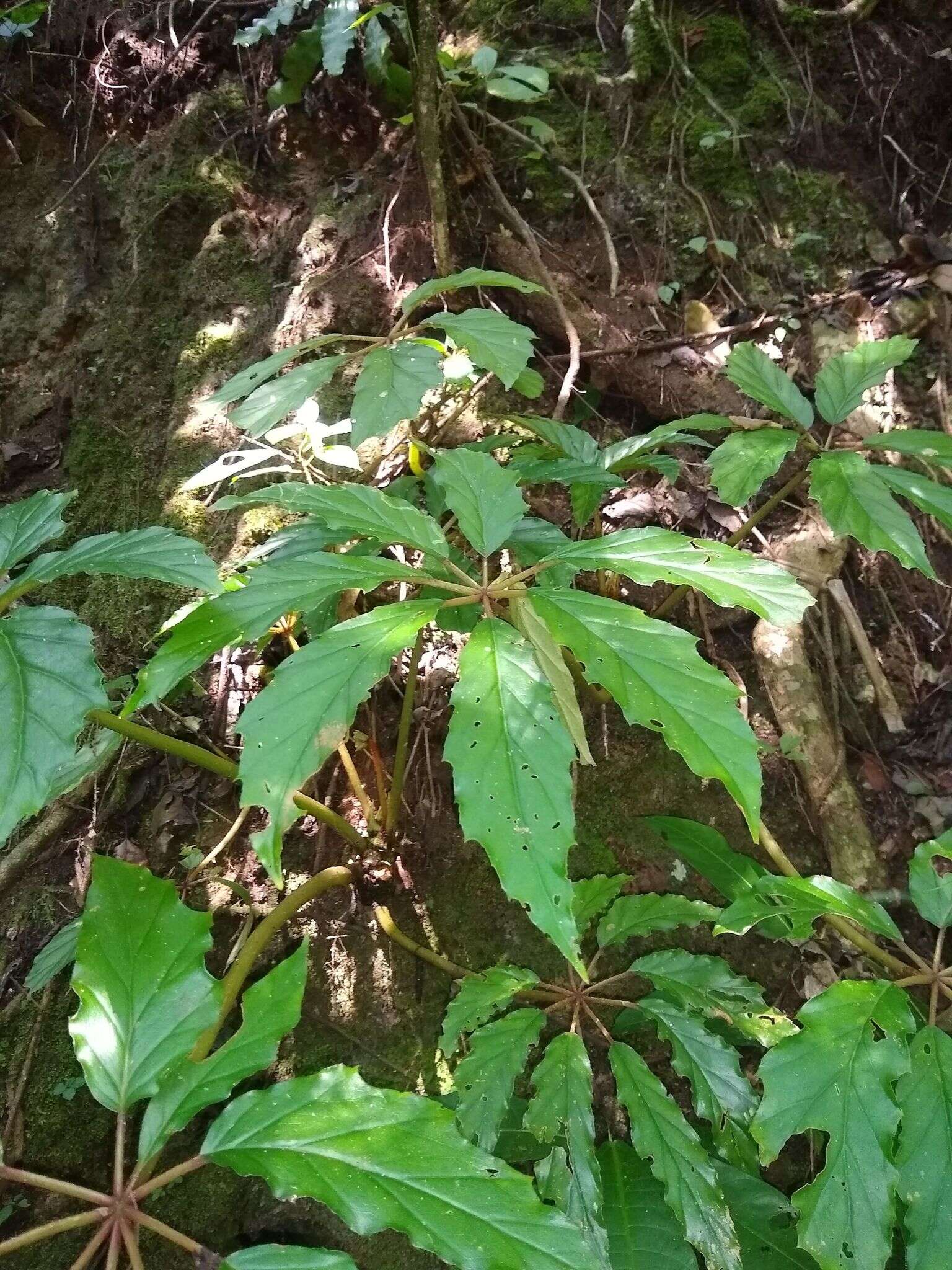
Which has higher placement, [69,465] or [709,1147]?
[69,465]

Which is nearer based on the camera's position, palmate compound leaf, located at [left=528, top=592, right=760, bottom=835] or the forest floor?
palmate compound leaf, located at [left=528, top=592, right=760, bottom=835]

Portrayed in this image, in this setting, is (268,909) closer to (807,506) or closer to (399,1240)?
(399,1240)

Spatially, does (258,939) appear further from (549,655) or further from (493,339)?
(493,339)

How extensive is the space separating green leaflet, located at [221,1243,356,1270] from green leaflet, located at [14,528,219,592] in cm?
88

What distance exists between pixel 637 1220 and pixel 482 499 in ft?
4.30

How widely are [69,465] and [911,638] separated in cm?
290

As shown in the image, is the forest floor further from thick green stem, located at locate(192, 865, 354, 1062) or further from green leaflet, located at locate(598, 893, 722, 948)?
green leaflet, located at locate(598, 893, 722, 948)

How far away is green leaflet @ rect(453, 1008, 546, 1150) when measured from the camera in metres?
1.25

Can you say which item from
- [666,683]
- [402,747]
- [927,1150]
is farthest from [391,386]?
[927,1150]

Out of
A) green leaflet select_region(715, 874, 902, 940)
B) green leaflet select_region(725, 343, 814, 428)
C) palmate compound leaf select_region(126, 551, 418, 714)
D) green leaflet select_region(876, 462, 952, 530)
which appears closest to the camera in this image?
palmate compound leaf select_region(126, 551, 418, 714)

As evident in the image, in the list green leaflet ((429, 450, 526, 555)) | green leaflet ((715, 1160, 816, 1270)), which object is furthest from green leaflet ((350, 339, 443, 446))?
green leaflet ((715, 1160, 816, 1270))

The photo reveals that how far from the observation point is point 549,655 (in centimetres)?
126

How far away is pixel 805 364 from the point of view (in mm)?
2686

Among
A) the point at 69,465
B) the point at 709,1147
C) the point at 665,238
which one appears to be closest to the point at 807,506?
the point at 665,238
